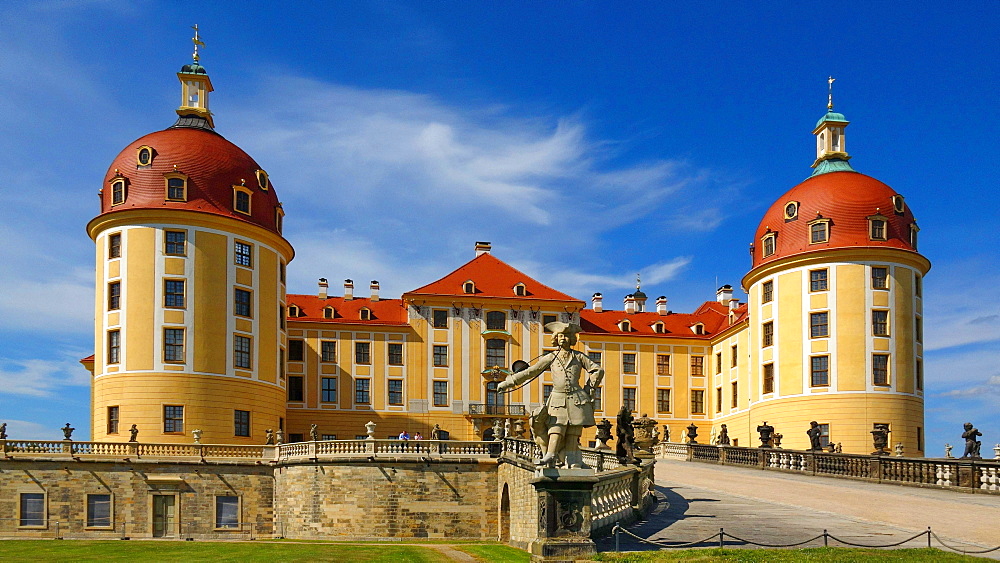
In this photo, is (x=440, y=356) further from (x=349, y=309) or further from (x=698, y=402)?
(x=698, y=402)

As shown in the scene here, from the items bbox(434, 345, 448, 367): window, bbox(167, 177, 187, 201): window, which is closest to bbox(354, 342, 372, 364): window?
bbox(434, 345, 448, 367): window

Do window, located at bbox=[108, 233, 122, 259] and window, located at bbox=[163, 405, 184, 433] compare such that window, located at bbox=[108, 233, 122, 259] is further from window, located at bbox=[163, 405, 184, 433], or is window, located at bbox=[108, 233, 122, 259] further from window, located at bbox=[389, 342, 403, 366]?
window, located at bbox=[389, 342, 403, 366]

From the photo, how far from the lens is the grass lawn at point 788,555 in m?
16.0

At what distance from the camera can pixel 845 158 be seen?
5731 cm

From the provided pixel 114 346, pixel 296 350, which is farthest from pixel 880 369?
pixel 114 346

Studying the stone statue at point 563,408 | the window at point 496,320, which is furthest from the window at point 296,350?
the stone statue at point 563,408

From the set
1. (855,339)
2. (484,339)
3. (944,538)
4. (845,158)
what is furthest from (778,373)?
(944,538)

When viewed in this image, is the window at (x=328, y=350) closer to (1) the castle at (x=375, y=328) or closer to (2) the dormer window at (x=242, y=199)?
(1) the castle at (x=375, y=328)

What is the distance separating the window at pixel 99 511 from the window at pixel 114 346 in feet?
22.7

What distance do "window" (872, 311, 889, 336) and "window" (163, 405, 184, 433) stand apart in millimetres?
33212

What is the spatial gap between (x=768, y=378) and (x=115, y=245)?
110 feet

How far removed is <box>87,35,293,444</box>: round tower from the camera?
47.3 meters

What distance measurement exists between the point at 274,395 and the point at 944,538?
3822cm

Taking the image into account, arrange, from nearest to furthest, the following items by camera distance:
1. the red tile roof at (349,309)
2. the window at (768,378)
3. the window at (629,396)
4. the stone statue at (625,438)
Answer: the stone statue at (625,438)
the window at (768,378)
the red tile roof at (349,309)
the window at (629,396)
